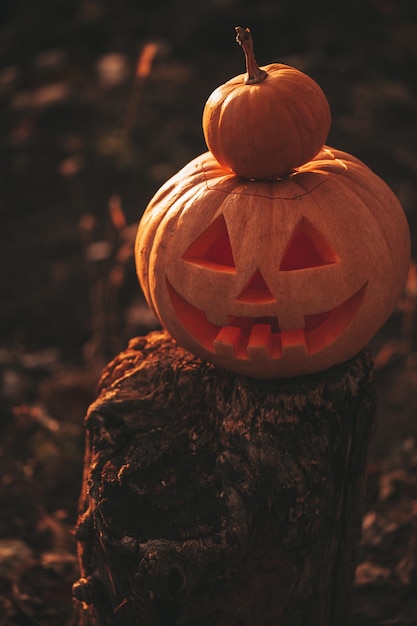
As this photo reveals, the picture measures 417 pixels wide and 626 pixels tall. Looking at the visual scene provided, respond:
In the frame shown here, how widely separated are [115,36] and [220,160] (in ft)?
19.5

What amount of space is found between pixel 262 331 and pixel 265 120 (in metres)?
0.72

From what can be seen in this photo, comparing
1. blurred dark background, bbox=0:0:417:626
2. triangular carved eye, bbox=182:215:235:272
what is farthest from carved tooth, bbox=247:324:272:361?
blurred dark background, bbox=0:0:417:626

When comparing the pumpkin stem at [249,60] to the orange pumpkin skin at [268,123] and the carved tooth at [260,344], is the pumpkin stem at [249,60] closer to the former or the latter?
the orange pumpkin skin at [268,123]

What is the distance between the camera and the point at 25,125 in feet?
23.3

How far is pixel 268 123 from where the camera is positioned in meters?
2.77

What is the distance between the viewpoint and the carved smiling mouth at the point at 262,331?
2.84 meters

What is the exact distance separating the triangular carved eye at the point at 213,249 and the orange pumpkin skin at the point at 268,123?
0.22 meters

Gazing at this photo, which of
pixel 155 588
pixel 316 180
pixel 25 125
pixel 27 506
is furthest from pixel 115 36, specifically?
pixel 155 588

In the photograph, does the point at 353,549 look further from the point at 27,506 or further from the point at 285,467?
the point at 27,506

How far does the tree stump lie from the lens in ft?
8.96

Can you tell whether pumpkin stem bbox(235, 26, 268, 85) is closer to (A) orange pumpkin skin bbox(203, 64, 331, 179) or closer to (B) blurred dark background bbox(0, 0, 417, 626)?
(A) orange pumpkin skin bbox(203, 64, 331, 179)

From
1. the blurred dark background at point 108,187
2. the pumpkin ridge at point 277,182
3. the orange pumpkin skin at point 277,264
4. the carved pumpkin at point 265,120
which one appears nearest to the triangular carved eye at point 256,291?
the orange pumpkin skin at point 277,264

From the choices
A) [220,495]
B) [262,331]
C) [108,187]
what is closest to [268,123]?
[262,331]

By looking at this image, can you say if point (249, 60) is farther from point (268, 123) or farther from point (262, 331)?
point (262, 331)
